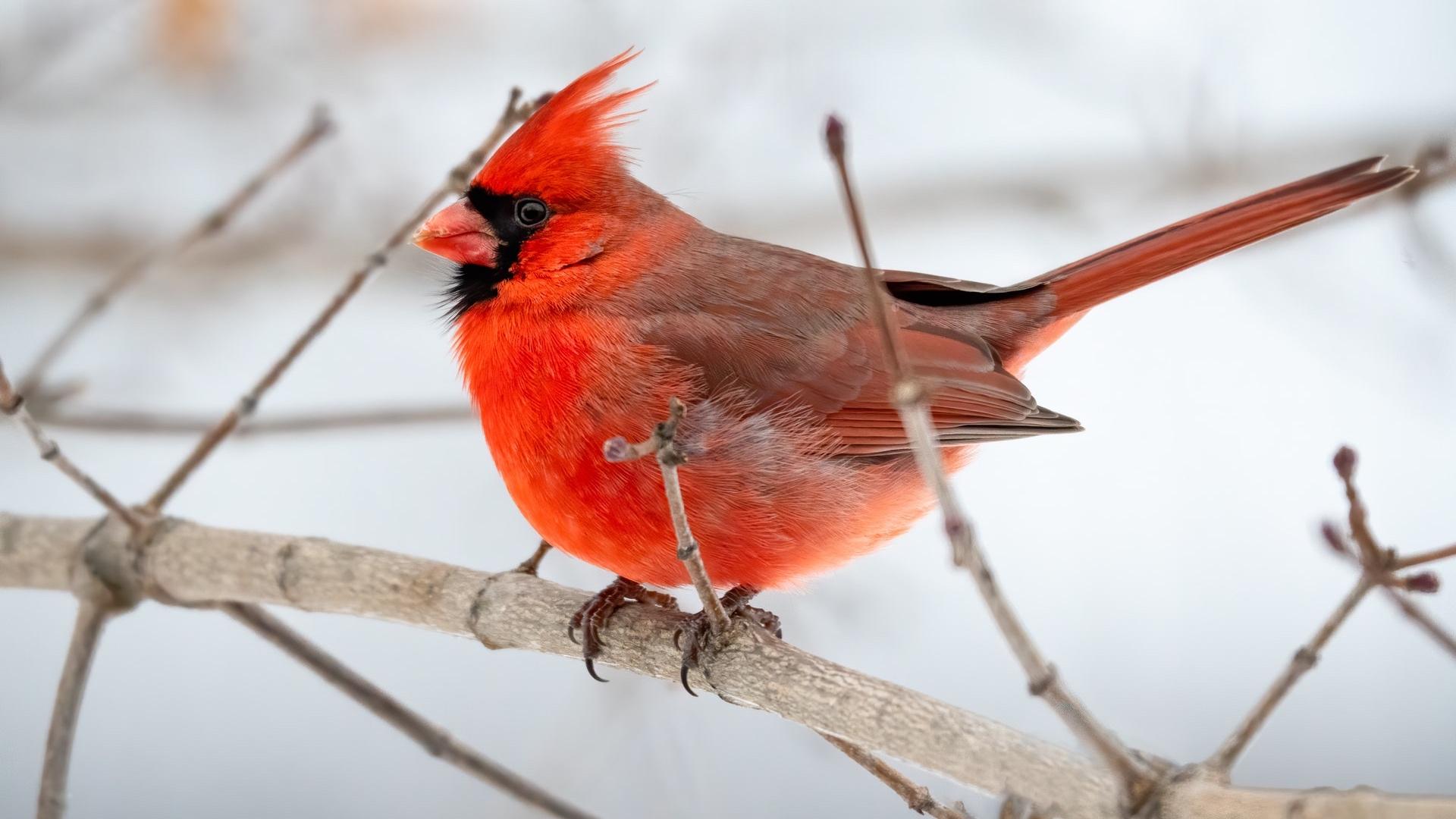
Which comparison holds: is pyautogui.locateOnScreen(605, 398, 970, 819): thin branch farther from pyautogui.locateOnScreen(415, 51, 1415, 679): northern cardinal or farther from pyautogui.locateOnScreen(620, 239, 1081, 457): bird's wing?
pyautogui.locateOnScreen(620, 239, 1081, 457): bird's wing

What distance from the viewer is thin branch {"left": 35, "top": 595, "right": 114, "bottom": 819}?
1816mm

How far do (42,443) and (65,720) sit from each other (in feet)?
1.32

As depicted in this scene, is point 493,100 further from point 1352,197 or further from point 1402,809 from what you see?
point 1402,809

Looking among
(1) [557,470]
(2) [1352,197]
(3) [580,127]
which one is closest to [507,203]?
(3) [580,127]

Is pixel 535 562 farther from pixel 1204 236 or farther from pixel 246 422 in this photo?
pixel 1204 236

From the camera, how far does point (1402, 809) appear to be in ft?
3.59

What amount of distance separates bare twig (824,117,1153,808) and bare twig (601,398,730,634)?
0.99ft

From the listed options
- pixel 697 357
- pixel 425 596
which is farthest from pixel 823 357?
pixel 425 596

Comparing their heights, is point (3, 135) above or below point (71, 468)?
above

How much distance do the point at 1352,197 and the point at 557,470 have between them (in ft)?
4.54

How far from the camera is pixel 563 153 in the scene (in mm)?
2336

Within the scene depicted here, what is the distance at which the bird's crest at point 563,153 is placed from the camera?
90.3 inches

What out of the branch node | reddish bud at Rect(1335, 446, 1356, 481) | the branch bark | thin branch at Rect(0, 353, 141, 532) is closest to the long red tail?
reddish bud at Rect(1335, 446, 1356, 481)

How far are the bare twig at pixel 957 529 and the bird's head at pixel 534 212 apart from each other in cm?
125
